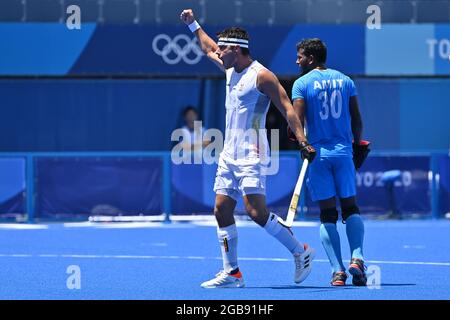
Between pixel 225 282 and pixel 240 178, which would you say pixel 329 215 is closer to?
→ pixel 240 178

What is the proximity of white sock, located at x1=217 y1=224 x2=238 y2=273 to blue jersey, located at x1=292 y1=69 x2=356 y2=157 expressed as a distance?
1033mm

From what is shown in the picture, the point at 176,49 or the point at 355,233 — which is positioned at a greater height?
the point at 176,49

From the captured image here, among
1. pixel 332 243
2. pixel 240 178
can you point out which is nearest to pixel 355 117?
pixel 332 243

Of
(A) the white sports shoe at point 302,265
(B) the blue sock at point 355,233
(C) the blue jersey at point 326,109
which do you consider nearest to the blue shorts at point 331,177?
(C) the blue jersey at point 326,109

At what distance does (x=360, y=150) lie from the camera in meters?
11.2

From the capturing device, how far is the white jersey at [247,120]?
10.5 m

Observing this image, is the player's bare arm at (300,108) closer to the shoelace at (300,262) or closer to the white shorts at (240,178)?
the white shorts at (240,178)

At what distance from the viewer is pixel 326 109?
35.6 feet

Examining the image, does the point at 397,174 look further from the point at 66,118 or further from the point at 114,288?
the point at 114,288

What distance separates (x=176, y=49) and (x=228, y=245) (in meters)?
11.3

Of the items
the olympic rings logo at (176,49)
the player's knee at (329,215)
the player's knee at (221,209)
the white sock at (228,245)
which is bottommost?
the white sock at (228,245)

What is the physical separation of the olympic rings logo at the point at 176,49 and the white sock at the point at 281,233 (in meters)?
11.1

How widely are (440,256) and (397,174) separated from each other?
5.89 m
